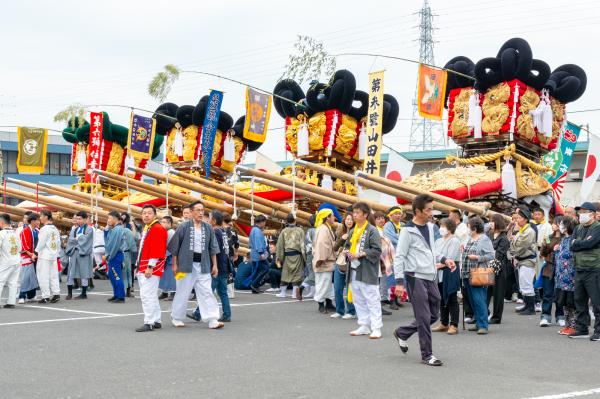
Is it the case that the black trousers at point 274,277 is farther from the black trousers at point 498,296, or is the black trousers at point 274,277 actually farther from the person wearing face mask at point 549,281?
the person wearing face mask at point 549,281

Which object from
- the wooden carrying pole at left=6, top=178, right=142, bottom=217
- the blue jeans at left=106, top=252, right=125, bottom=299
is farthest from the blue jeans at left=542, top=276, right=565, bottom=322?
the wooden carrying pole at left=6, top=178, right=142, bottom=217

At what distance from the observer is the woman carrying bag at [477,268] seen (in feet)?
33.2

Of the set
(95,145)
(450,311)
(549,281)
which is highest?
(95,145)

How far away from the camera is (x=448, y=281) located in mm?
10297

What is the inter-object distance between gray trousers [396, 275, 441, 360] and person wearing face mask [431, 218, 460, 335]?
80.6 inches

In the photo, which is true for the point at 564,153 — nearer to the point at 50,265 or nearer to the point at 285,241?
the point at 285,241

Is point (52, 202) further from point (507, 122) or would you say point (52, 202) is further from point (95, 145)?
point (507, 122)

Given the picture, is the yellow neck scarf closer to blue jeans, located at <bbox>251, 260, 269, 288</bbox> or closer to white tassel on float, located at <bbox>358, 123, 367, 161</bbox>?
blue jeans, located at <bbox>251, 260, 269, 288</bbox>

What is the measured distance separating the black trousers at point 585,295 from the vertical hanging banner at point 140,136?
647 inches

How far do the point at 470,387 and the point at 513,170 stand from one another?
→ 41.9ft

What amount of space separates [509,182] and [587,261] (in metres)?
9.07

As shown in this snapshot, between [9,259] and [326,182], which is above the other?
[326,182]

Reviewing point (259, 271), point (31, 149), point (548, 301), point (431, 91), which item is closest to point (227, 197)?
point (259, 271)

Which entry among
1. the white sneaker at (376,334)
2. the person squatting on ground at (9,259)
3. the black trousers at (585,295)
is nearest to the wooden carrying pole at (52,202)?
the person squatting on ground at (9,259)
